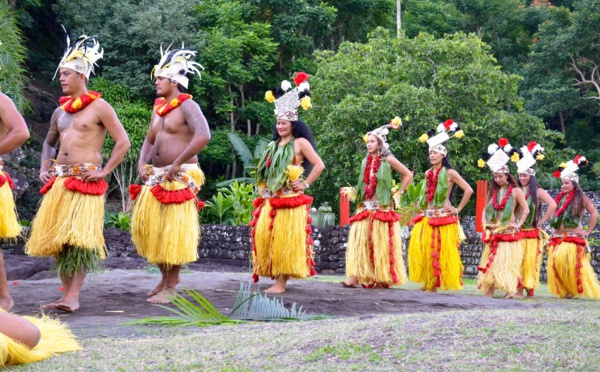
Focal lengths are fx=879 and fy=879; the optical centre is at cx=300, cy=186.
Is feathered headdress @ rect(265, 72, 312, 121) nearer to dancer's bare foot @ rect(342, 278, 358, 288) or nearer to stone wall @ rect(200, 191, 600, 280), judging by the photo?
dancer's bare foot @ rect(342, 278, 358, 288)

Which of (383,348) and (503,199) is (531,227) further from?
(383,348)

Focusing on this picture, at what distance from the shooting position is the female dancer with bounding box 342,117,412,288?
8.17 m

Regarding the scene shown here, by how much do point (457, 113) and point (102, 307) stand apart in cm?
1420

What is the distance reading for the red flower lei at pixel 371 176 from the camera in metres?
8.35

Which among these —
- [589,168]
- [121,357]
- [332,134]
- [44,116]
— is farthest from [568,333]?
[589,168]

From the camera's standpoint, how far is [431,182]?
856 centimetres

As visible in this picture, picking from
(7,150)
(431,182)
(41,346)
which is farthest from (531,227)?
(41,346)

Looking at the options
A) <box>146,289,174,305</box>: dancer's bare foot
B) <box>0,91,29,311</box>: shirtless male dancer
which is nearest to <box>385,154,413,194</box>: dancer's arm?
<box>146,289,174,305</box>: dancer's bare foot

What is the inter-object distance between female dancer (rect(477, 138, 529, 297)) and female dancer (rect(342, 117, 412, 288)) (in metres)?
0.87

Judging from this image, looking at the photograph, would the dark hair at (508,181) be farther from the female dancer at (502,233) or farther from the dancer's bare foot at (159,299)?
the dancer's bare foot at (159,299)

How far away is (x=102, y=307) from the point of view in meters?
5.98

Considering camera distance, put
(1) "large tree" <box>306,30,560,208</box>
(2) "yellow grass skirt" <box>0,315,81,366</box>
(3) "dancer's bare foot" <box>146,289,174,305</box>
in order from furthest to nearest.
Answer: (1) "large tree" <box>306,30,560,208</box> < (3) "dancer's bare foot" <box>146,289,174,305</box> < (2) "yellow grass skirt" <box>0,315,81,366</box>

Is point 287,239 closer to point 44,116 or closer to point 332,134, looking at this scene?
point 332,134

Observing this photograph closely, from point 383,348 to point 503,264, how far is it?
17.0ft
